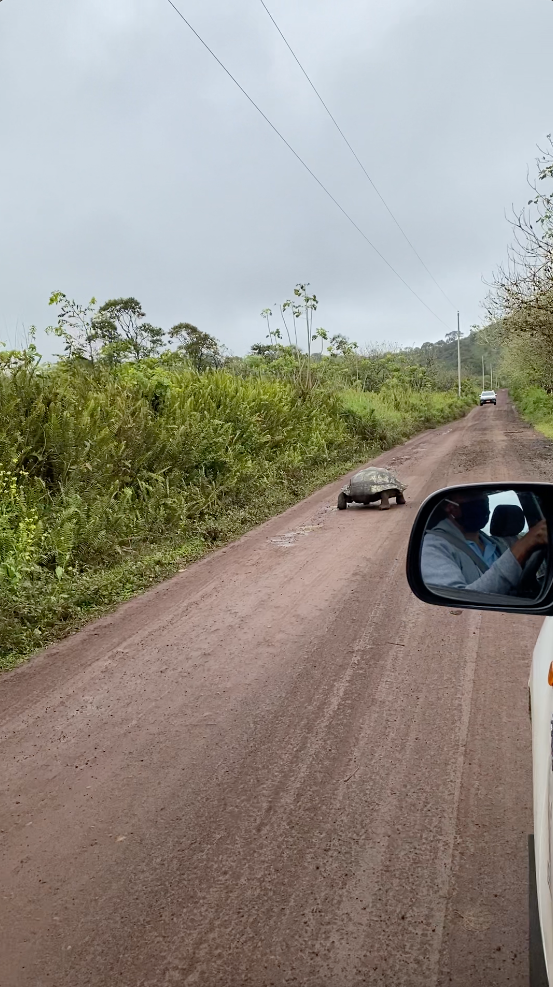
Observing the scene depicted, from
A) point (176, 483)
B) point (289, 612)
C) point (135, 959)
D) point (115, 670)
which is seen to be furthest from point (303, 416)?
point (135, 959)

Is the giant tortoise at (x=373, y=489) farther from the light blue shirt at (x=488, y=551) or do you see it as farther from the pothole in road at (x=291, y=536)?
the light blue shirt at (x=488, y=551)

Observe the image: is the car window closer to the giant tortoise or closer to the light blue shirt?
the light blue shirt

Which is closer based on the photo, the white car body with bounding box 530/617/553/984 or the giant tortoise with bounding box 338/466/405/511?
the white car body with bounding box 530/617/553/984

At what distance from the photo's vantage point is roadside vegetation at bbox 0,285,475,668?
6719mm

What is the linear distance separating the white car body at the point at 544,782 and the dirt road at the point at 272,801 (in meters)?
0.75

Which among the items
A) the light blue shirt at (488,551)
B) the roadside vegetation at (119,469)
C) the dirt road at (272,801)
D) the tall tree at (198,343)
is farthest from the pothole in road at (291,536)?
the tall tree at (198,343)

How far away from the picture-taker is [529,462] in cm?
1391

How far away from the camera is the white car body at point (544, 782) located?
135 centimetres

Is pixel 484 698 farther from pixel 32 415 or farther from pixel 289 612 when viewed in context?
pixel 32 415

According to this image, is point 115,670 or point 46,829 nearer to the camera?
point 46,829

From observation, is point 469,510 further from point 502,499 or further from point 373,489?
point 373,489

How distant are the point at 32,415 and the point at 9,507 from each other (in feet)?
4.62

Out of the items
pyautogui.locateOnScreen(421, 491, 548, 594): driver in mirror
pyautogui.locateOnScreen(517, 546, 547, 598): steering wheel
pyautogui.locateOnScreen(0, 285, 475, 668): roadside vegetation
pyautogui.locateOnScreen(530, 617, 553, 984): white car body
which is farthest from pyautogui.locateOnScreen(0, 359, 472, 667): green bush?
pyautogui.locateOnScreen(517, 546, 547, 598): steering wheel

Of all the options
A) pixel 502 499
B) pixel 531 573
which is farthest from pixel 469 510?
pixel 531 573
